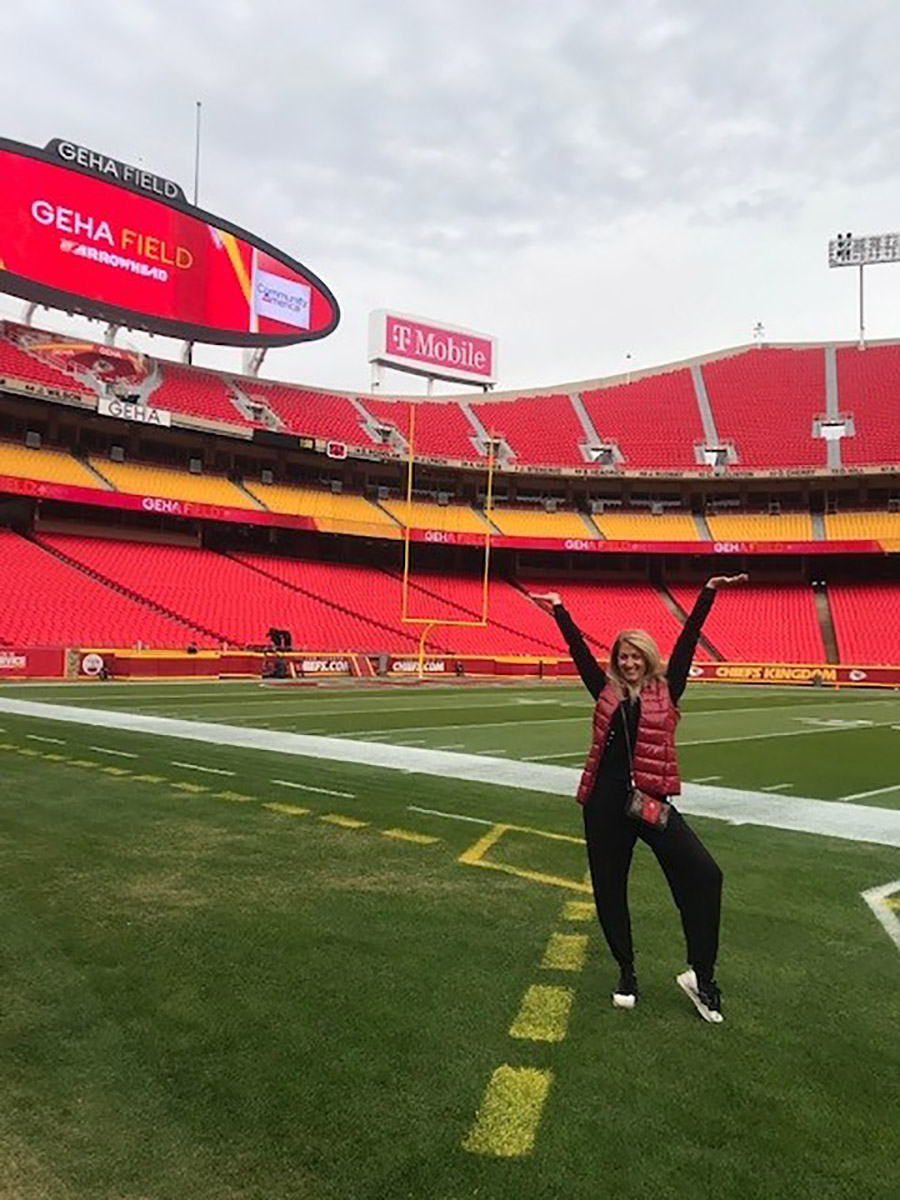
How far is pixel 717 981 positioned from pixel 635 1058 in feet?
3.46

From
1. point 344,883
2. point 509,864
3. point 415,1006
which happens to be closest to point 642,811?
point 415,1006

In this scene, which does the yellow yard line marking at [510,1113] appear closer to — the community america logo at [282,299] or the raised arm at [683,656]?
the raised arm at [683,656]

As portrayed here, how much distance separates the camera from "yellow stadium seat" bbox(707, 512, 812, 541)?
5159 centimetres

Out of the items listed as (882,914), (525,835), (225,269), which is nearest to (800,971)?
(882,914)

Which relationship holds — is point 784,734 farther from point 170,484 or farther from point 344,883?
point 170,484

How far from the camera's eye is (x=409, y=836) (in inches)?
293

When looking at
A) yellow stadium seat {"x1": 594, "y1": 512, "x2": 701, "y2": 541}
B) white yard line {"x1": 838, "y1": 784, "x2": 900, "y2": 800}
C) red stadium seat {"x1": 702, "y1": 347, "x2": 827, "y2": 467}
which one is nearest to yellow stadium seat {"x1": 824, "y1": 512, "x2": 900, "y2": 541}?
red stadium seat {"x1": 702, "y1": 347, "x2": 827, "y2": 467}

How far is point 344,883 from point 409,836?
1476mm

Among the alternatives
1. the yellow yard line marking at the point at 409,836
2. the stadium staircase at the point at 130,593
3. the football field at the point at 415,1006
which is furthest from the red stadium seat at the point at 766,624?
the yellow yard line marking at the point at 409,836

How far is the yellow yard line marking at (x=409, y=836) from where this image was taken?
725cm

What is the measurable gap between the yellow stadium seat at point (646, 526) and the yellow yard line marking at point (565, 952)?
48091 millimetres

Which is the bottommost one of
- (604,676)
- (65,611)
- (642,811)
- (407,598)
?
(642,811)

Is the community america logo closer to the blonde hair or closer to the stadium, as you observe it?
the stadium

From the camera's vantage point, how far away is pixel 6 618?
30719mm
